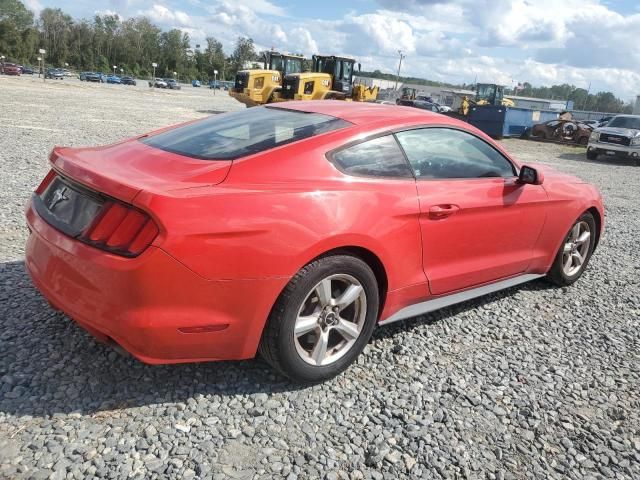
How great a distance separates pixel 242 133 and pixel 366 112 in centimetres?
81

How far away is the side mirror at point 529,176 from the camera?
3834 mm

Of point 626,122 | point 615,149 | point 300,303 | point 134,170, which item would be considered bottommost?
point 300,303

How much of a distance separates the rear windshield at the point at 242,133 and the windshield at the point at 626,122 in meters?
20.2

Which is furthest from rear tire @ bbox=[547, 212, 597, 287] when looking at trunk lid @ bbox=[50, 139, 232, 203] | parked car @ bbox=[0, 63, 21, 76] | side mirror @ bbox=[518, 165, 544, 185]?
parked car @ bbox=[0, 63, 21, 76]

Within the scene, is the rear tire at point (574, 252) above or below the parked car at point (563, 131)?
below

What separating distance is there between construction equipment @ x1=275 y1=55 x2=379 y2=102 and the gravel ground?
19764 millimetres

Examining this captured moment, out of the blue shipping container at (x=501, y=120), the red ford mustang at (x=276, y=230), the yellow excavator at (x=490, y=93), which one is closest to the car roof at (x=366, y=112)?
the red ford mustang at (x=276, y=230)

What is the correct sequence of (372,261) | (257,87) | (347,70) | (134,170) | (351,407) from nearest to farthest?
(134,170)
(351,407)
(372,261)
(347,70)
(257,87)

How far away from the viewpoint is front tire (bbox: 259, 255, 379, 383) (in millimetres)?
2679

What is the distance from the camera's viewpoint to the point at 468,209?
3.47 metres

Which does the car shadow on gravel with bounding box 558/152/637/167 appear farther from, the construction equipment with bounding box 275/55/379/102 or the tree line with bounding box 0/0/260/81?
the tree line with bounding box 0/0/260/81

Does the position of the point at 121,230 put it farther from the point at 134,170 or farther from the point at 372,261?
the point at 372,261

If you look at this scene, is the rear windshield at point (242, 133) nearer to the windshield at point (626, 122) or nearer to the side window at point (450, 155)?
the side window at point (450, 155)

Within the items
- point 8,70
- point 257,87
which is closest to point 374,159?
point 257,87
